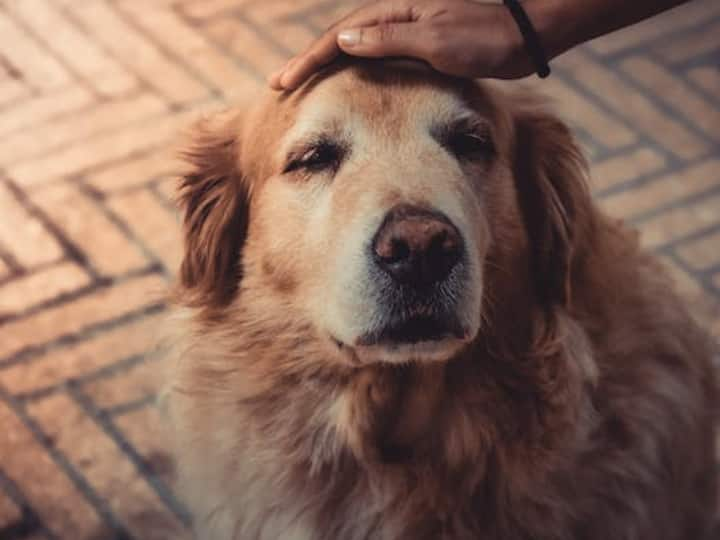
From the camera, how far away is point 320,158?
8.13 ft

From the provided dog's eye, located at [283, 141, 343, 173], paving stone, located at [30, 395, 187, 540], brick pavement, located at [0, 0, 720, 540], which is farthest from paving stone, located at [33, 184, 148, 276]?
dog's eye, located at [283, 141, 343, 173]

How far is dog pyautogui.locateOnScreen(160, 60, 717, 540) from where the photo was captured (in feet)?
7.93

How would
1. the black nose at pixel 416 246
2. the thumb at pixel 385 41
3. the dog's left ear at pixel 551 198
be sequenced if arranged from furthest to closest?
the dog's left ear at pixel 551 198 < the thumb at pixel 385 41 < the black nose at pixel 416 246

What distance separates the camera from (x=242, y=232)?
2.70 metres

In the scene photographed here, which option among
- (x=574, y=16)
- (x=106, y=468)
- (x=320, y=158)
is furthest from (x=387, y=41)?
(x=106, y=468)

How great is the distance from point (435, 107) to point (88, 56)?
2.52m

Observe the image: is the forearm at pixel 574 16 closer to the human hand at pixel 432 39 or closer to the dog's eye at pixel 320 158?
the human hand at pixel 432 39

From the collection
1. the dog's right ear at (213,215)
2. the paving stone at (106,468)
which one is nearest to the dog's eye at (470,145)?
the dog's right ear at (213,215)

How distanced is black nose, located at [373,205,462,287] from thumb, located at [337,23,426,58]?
1.12 feet

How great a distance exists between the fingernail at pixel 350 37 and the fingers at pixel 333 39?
2 cm

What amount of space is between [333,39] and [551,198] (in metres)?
0.59

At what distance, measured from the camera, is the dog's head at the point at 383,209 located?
2273 millimetres

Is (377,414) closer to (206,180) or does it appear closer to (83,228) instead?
(206,180)

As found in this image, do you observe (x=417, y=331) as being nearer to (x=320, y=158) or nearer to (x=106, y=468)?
(x=320, y=158)
